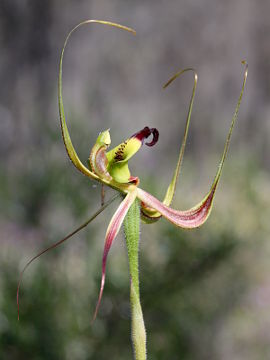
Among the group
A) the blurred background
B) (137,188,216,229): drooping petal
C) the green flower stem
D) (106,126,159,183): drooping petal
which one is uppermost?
(106,126,159,183): drooping petal

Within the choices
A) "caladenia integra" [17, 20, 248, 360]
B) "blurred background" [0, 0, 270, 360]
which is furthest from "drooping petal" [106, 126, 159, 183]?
"blurred background" [0, 0, 270, 360]

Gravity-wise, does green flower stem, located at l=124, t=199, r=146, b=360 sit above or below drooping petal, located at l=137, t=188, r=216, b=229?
below

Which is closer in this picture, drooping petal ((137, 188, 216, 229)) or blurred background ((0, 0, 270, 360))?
drooping petal ((137, 188, 216, 229))

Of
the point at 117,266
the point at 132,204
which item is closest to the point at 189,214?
the point at 132,204

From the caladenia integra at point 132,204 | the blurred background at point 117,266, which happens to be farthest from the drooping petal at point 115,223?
the blurred background at point 117,266

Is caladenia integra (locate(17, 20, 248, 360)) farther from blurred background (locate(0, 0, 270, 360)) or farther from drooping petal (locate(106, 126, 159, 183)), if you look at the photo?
blurred background (locate(0, 0, 270, 360))

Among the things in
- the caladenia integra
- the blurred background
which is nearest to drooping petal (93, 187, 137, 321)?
the caladenia integra

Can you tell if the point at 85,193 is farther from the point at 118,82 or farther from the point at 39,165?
the point at 118,82

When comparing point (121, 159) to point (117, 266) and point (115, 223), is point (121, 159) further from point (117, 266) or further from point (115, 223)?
point (117, 266)
